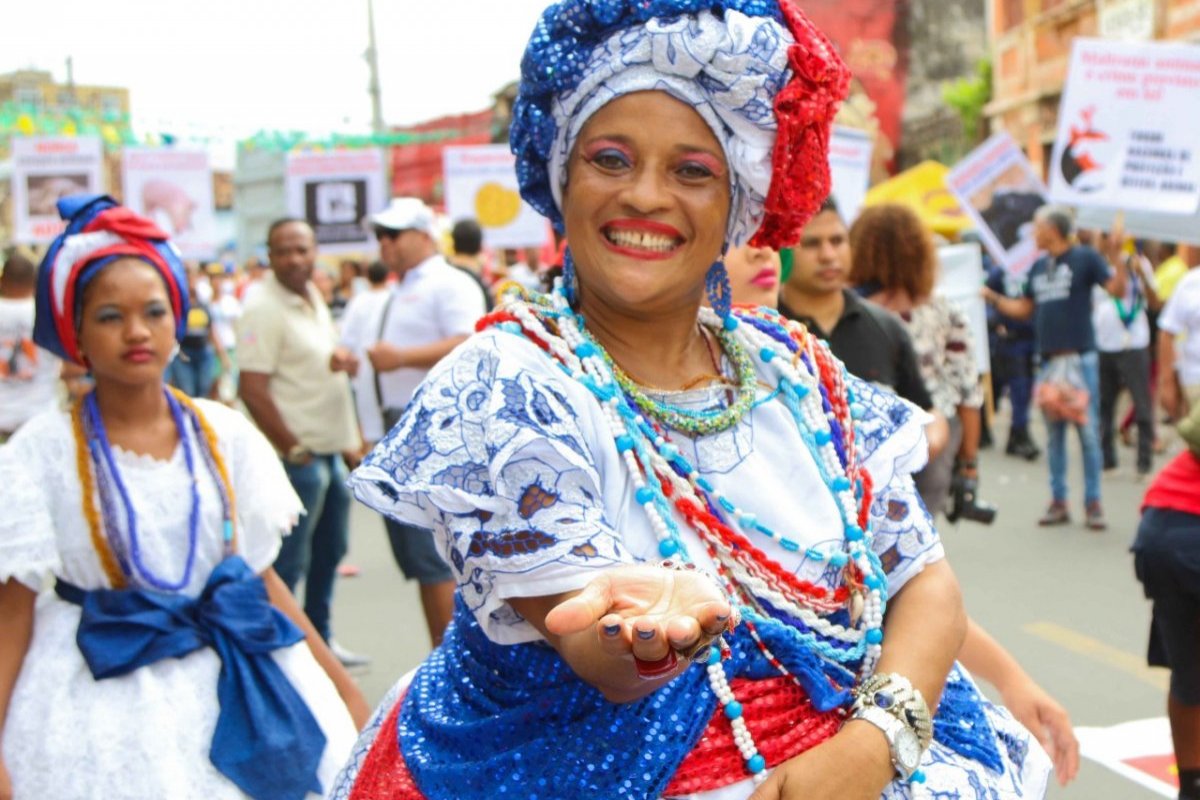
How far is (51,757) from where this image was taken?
290 cm

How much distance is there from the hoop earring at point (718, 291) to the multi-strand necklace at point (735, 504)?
8 centimetres

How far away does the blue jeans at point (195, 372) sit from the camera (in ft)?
39.3

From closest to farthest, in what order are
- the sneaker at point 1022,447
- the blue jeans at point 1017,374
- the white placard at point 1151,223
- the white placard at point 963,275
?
the white placard at point 1151,223 → the white placard at point 963,275 → the sneaker at point 1022,447 → the blue jeans at point 1017,374

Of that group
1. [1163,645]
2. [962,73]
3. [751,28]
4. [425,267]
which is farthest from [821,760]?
[962,73]

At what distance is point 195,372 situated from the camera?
12438 millimetres

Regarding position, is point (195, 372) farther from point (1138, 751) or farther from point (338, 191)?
point (1138, 751)

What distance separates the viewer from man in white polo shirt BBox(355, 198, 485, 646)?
6.49 m

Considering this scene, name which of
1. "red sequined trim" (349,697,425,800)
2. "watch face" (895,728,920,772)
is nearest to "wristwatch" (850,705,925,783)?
"watch face" (895,728,920,772)

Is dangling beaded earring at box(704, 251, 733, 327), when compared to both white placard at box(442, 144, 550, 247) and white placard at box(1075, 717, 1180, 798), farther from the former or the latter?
white placard at box(442, 144, 550, 247)

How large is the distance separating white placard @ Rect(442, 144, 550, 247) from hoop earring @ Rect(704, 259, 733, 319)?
10487 mm

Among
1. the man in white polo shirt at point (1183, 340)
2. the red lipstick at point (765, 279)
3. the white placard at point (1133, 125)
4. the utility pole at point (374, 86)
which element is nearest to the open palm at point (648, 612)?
the red lipstick at point (765, 279)

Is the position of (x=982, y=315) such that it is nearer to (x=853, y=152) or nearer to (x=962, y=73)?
(x=853, y=152)

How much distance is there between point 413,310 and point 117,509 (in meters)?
3.57

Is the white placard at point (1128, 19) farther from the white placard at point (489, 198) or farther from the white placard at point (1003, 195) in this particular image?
the white placard at point (489, 198)
